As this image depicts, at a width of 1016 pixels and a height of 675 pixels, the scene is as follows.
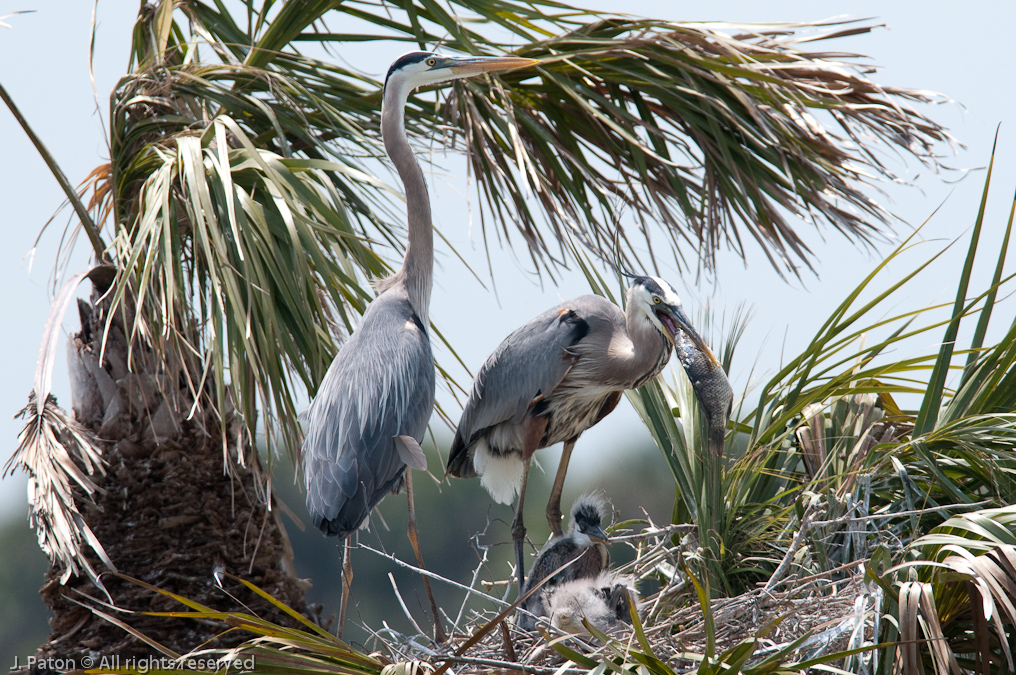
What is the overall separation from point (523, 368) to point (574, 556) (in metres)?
0.75

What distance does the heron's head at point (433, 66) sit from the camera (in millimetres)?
3311

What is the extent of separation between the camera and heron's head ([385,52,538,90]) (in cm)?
331

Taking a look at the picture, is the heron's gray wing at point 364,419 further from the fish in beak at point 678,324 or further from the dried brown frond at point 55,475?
the fish in beak at point 678,324

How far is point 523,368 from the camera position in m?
3.45

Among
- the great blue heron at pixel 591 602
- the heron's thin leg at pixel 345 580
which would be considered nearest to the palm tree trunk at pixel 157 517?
the heron's thin leg at pixel 345 580

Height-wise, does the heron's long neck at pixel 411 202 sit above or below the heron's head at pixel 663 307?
above

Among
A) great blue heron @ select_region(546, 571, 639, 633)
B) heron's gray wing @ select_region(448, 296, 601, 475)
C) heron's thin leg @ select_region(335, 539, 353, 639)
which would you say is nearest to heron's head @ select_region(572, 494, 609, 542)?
great blue heron @ select_region(546, 571, 639, 633)

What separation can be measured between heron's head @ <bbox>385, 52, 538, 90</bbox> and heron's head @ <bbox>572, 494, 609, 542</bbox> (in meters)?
1.65

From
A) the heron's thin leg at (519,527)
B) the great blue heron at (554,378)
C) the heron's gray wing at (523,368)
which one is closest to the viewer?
the great blue heron at (554,378)

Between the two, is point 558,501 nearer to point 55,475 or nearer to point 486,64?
point 486,64

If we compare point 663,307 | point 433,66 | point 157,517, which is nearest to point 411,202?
point 433,66

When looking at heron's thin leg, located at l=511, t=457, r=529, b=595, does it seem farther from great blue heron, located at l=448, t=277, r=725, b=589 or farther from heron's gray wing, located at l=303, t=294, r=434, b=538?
heron's gray wing, located at l=303, t=294, r=434, b=538

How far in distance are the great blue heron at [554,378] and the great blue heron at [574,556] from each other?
0.28 meters

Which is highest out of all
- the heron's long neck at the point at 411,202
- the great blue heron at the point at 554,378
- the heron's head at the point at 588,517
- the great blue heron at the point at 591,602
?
the heron's long neck at the point at 411,202
